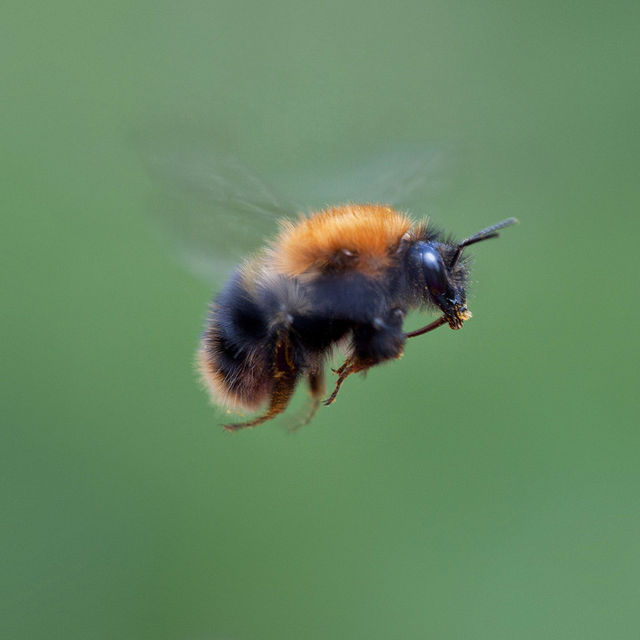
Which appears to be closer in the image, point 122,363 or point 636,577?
point 636,577

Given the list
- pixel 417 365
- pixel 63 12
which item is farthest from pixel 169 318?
pixel 63 12

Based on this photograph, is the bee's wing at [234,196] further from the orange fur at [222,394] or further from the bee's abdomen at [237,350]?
the orange fur at [222,394]

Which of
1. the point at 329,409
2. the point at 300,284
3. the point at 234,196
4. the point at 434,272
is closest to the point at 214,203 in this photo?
the point at 234,196

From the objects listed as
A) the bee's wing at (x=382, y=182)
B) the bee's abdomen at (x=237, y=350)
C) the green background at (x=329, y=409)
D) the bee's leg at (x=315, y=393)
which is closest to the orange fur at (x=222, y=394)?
the bee's abdomen at (x=237, y=350)

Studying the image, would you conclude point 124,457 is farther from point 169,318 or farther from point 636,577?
point 636,577

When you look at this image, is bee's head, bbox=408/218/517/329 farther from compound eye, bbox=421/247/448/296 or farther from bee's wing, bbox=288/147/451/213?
bee's wing, bbox=288/147/451/213
